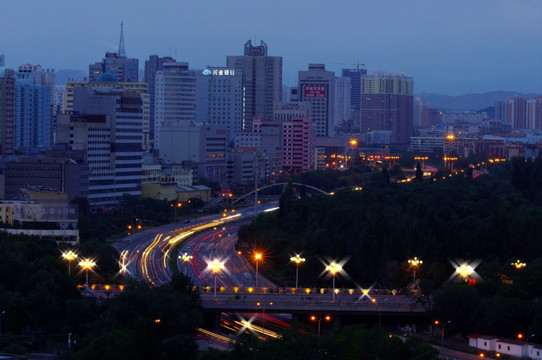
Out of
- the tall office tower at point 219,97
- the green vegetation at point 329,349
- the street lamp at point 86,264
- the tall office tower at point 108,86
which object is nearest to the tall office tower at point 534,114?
the tall office tower at point 219,97

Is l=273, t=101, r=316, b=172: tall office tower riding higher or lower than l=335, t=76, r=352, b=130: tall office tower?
lower

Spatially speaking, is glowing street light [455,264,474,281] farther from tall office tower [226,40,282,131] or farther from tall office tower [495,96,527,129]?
tall office tower [495,96,527,129]

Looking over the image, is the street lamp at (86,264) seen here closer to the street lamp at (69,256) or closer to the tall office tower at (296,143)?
the street lamp at (69,256)

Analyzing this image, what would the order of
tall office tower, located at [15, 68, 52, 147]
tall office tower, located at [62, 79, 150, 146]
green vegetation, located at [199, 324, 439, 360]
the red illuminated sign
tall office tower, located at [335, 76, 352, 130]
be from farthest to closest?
tall office tower, located at [335, 76, 352, 130] < the red illuminated sign < tall office tower, located at [15, 68, 52, 147] < tall office tower, located at [62, 79, 150, 146] < green vegetation, located at [199, 324, 439, 360]

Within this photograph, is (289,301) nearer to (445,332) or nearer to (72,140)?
(445,332)

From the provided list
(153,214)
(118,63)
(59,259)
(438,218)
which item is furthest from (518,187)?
(118,63)

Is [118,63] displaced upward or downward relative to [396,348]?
upward

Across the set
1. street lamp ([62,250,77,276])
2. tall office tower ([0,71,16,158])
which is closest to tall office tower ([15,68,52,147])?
tall office tower ([0,71,16,158])
